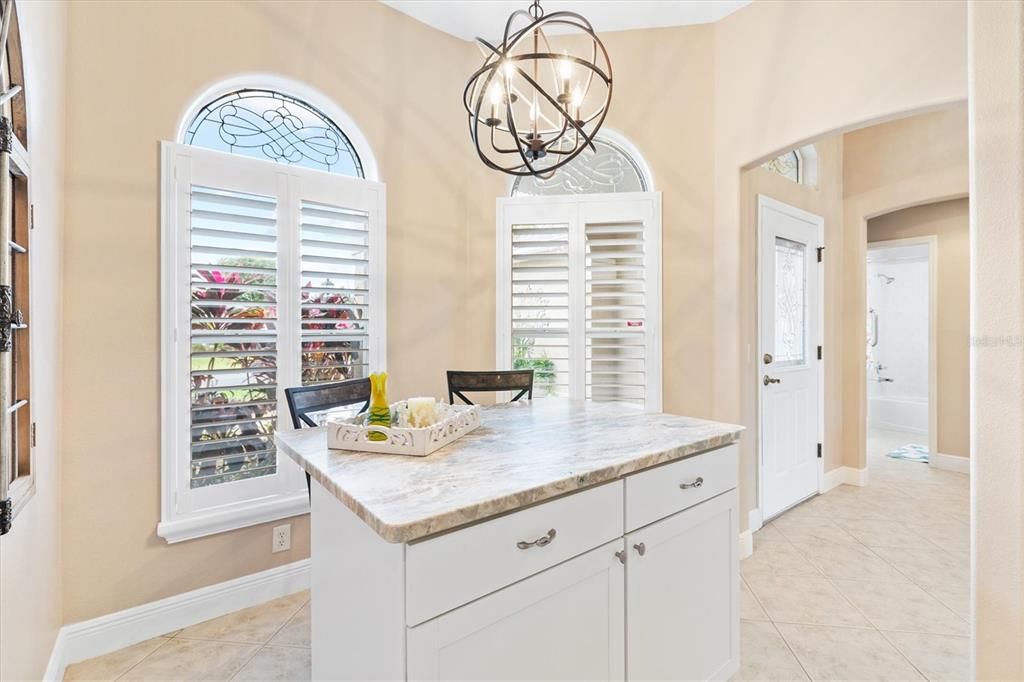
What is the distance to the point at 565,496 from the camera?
1275 millimetres

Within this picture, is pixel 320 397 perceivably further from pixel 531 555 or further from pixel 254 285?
pixel 531 555

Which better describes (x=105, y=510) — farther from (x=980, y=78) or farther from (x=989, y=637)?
(x=980, y=78)

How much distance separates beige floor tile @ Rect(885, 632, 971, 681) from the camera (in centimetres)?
195

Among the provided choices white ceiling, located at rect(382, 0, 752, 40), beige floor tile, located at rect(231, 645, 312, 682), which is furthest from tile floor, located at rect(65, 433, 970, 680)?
white ceiling, located at rect(382, 0, 752, 40)

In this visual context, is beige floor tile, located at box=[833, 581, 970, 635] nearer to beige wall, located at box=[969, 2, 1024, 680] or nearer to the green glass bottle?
beige wall, located at box=[969, 2, 1024, 680]

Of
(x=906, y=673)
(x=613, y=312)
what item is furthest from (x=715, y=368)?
(x=906, y=673)

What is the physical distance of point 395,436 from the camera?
4.85 feet

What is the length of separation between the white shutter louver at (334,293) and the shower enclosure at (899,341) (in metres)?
6.57

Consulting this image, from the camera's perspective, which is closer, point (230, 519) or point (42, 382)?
point (42, 382)

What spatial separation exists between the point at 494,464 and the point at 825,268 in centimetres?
375

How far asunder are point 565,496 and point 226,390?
1.88m

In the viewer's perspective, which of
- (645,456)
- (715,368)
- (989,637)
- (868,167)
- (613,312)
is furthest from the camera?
(868,167)

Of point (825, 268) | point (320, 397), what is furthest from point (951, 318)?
point (320, 397)

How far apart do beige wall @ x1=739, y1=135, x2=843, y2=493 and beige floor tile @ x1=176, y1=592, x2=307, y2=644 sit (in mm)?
2702
